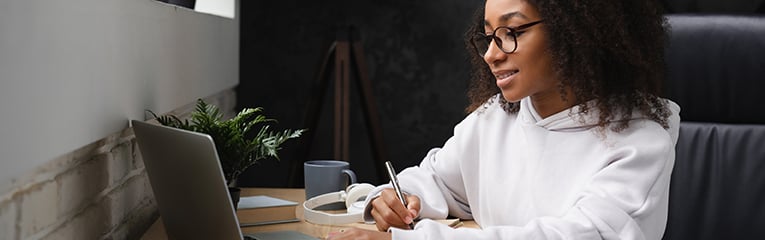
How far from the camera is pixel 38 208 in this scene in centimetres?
105

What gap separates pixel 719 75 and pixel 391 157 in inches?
63.1

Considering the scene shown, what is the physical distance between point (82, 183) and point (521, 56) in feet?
2.09

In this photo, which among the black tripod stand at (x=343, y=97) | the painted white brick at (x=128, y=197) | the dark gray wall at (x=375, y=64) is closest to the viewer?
the painted white brick at (x=128, y=197)

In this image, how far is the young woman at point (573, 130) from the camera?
3.83 ft

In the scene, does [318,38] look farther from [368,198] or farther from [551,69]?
[551,69]

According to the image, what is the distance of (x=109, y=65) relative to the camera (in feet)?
4.16

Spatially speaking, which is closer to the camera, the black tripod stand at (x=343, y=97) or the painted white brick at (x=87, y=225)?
the painted white brick at (x=87, y=225)

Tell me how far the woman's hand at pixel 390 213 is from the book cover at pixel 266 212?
0.18 meters

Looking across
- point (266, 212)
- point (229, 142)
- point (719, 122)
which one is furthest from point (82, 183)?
point (719, 122)

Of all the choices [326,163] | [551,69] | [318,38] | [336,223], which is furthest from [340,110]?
[551,69]

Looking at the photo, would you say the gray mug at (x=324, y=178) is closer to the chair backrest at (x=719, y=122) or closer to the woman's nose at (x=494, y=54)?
the woman's nose at (x=494, y=54)

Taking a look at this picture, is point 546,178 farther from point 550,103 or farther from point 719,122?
point 719,122

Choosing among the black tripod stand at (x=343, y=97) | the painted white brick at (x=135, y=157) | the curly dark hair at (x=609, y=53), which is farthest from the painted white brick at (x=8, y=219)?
the black tripod stand at (x=343, y=97)

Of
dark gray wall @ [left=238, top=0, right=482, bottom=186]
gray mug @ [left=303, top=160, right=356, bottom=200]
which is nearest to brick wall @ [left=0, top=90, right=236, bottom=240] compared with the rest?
gray mug @ [left=303, top=160, right=356, bottom=200]
